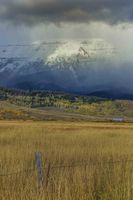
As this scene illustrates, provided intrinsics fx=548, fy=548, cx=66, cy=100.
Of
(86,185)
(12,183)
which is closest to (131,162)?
(86,185)

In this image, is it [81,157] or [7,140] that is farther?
[7,140]

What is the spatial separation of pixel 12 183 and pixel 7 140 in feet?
44.1

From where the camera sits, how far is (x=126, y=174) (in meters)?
9.92

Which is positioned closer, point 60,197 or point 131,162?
point 60,197

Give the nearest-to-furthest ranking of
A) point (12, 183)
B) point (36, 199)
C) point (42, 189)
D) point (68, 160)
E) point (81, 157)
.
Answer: point (36, 199) → point (42, 189) → point (12, 183) → point (68, 160) → point (81, 157)

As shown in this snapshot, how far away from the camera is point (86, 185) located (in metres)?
9.47

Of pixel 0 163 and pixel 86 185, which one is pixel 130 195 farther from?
pixel 0 163

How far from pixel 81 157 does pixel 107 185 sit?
5.59 metres

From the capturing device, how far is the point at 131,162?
1124 cm

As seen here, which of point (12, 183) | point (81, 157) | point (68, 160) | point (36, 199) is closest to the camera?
point (36, 199)

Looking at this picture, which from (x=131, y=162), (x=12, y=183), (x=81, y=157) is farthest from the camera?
(x=81, y=157)

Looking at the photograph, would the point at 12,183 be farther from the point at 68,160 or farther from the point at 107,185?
the point at 68,160

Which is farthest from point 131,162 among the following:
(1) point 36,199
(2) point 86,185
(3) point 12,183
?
(1) point 36,199

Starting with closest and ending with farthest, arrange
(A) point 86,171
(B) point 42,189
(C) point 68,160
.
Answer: (B) point 42,189
(A) point 86,171
(C) point 68,160
